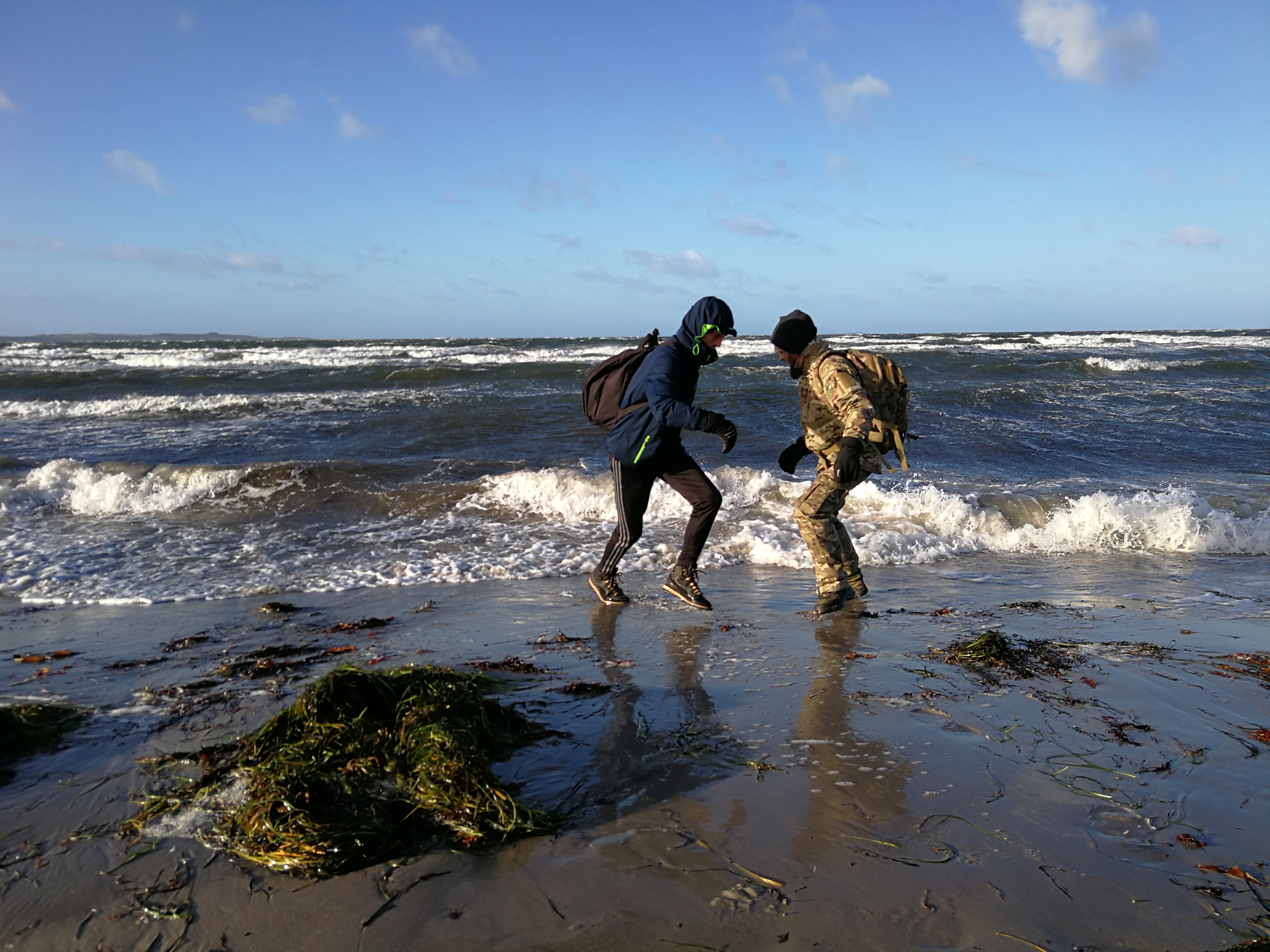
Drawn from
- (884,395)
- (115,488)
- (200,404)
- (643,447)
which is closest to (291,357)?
(200,404)

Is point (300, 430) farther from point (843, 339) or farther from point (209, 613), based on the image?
point (843, 339)

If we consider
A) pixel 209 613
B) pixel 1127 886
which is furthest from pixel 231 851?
pixel 209 613

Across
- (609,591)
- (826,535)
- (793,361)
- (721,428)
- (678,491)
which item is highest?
(793,361)

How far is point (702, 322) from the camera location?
5.11 metres

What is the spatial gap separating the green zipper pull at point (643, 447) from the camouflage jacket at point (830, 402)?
96 centimetres

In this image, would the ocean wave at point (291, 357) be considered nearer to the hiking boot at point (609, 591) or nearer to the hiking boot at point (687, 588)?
the hiking boot at point (609, 591)

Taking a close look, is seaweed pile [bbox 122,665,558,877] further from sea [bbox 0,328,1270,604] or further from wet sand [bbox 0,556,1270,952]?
sea [bbox 0,328,1270,604]

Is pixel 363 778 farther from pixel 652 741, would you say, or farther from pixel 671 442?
pixel 671 442

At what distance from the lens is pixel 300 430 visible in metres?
16.0

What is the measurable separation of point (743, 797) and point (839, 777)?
42cm

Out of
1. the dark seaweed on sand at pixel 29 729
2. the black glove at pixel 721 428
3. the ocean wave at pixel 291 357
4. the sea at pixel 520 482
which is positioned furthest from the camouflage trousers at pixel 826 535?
the ocean wave at pixel 291 357

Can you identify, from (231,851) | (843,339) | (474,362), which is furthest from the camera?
(843,339)

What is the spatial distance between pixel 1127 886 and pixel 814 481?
3.36 m

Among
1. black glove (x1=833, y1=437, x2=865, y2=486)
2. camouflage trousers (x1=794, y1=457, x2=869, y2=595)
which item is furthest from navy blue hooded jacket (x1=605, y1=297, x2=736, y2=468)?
camouflage trousers (x1=794, y1=457, x2=869, y2=595)
